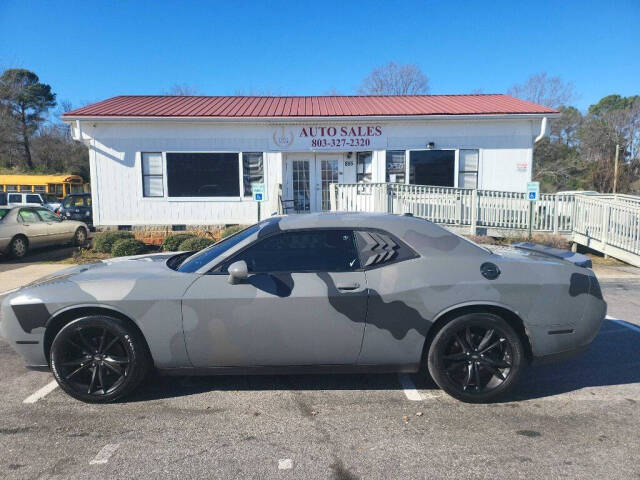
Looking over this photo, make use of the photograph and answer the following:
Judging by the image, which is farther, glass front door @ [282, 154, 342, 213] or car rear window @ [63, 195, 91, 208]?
car rear window @ [63, 195, 91, 208]

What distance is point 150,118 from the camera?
43.6ft

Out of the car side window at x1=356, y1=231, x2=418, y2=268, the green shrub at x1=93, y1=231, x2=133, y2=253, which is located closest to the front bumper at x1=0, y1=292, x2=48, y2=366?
the car side window at x1=356, y1=231, x2=418, y2=268

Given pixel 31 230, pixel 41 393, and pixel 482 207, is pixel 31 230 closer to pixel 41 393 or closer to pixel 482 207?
pixel 41 393

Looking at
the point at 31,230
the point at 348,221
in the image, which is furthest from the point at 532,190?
the point at 31,230

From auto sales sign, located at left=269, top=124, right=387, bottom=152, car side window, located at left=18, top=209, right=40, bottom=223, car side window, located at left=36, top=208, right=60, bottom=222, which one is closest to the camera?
car side window, located at left=18, top=209, right=40, bottom=223

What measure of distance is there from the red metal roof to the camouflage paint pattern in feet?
36.2

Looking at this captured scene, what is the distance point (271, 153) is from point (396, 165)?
410 cm

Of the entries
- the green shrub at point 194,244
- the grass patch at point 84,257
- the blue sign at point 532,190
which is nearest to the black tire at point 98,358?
the green shrub at point 194,244

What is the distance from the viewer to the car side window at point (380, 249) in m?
3.48

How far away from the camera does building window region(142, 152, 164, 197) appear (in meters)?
13.9

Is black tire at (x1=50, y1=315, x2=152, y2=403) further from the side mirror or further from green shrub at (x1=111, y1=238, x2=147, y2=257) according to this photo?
green shrub at (x1=111, y1=238, x2=147, y2=257)

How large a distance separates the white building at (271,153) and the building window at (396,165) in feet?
0.11

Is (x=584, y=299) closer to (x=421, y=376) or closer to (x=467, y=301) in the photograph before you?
(x=467, y=301)

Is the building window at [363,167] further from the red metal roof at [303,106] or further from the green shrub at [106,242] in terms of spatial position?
the green shrub at [106,242]
